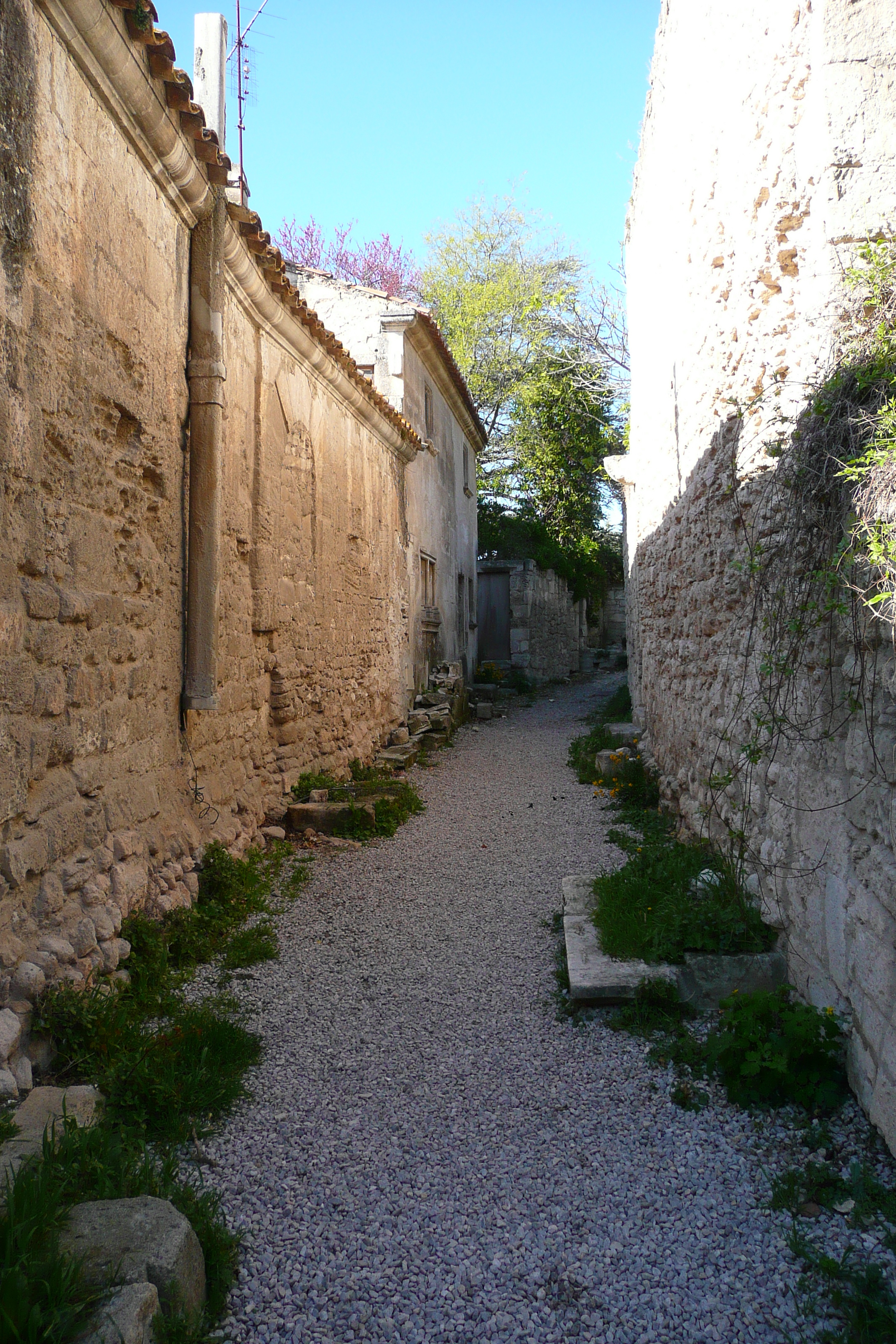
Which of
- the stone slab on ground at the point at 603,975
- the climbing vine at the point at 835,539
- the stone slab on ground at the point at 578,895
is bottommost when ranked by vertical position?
the stone slab on ground at the point at 603,975

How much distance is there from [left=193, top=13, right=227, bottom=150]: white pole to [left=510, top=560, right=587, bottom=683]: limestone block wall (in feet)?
43.6

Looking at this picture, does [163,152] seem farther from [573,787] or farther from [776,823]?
[573,787]

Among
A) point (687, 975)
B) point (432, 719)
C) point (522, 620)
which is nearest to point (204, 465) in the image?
point (687, 975)

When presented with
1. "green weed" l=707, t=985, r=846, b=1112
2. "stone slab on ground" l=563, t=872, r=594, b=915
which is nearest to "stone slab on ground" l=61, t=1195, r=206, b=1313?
"green weed" l=707, t=985, r=846, b=1112

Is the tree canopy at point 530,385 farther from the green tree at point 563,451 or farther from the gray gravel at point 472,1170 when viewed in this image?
the gray gravel at point 472,1170

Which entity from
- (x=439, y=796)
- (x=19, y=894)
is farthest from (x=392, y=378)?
(x=19, y=894)

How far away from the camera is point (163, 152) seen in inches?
157

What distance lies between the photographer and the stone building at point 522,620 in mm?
18078

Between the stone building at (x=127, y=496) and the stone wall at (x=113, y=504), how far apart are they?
0.01 m

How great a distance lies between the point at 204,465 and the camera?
4559 mm

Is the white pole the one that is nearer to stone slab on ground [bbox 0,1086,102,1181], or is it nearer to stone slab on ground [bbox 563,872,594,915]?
stone slab on ground [bbox 563,872,594,915]

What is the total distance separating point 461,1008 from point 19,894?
5.88 ft

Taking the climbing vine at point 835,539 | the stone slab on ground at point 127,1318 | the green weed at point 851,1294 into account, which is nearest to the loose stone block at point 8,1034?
the stone slab on ground at point 127,1318

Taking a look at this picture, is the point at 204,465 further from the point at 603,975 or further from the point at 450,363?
the point at 450,363
